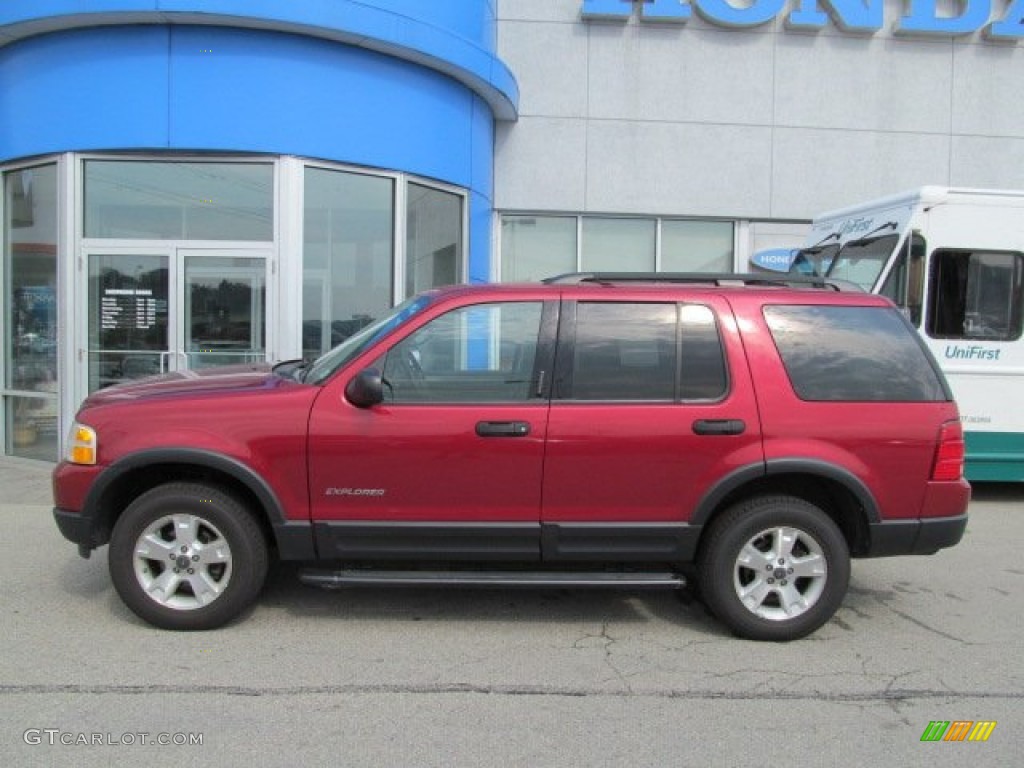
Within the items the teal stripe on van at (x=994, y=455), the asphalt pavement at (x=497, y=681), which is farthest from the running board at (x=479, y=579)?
the teal stripe on van at (x=994, y=455)

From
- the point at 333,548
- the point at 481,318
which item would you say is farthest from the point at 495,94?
the point at 333,548

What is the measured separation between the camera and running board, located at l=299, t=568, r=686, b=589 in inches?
171

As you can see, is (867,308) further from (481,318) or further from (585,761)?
(585,761)

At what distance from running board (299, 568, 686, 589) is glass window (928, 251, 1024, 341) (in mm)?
4804

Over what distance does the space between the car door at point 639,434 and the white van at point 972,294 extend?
13.4 feet

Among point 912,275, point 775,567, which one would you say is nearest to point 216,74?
point 912,275

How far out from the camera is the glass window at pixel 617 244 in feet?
39.7

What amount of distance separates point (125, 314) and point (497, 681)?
262 inches

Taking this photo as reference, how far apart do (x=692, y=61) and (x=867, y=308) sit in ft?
27.1

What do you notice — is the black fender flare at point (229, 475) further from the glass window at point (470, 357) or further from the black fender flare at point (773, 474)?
the black fender flare at point (773, 474)

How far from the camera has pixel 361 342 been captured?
470cm

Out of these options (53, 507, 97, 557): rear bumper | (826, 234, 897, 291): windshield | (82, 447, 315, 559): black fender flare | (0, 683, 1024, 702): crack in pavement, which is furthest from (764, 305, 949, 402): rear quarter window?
(53, 507, 97, 557): rear bumper

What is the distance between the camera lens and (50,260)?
29.9ft

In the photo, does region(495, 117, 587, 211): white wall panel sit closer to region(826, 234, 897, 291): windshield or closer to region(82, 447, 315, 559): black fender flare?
region(826, 234, 897, 291): windshield
